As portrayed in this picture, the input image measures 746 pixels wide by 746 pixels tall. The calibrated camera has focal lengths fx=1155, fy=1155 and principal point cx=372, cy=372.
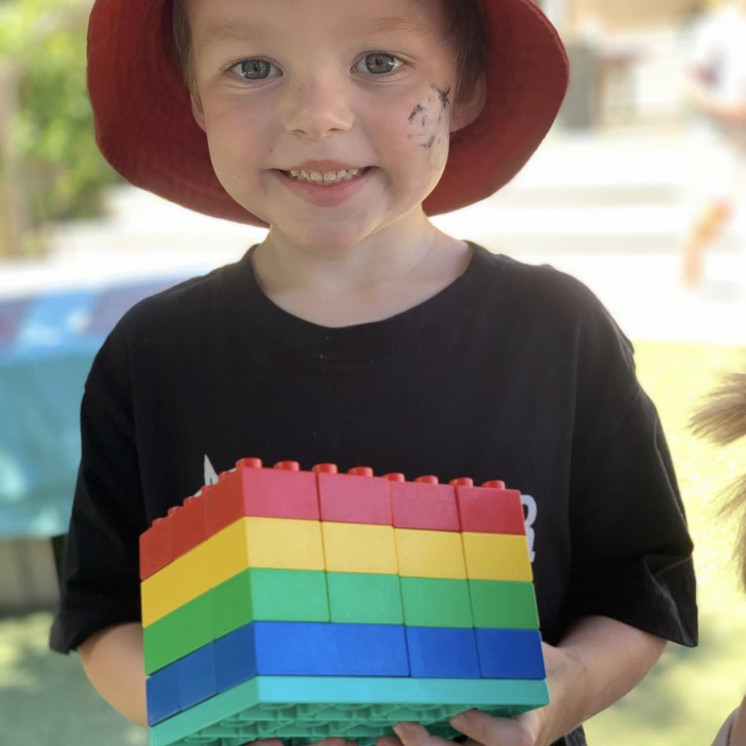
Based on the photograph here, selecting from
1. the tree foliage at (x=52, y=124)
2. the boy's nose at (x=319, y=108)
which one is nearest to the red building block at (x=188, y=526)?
the boy's nose at (x=319, y=108)

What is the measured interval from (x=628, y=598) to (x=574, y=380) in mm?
218

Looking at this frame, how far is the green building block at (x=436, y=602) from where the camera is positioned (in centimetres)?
83

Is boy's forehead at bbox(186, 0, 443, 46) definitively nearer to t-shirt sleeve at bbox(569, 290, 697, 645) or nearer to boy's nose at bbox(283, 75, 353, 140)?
boy's nose at bbox(283, 75, 353, 140)

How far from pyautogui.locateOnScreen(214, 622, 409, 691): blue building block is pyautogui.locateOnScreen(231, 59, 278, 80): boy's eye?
49 cm

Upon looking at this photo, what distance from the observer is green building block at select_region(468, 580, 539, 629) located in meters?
0.86

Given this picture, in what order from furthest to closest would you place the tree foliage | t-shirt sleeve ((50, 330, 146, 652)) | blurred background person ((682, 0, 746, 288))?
the tree foliage → blurred background person ((682, 0, 746, 288)) → t-shirt sleeve ((50, 330, 146, 652))

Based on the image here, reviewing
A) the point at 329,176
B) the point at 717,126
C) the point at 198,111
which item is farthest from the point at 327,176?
the point at 717,126

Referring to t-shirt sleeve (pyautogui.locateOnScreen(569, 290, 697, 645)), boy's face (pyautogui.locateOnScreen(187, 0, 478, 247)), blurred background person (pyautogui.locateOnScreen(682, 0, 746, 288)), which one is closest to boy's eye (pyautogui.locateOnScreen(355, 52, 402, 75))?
boy's face (pyautogui.locateOnScreen(187, 0, 478, 247))

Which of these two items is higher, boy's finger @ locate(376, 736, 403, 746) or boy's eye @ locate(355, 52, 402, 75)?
boy's eye @ locate(355, 52, 402, 75)

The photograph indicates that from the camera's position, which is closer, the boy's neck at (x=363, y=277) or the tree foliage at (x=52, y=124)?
the boy's neck at (x=363, y=277)

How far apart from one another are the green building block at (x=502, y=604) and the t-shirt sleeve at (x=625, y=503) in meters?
0.27

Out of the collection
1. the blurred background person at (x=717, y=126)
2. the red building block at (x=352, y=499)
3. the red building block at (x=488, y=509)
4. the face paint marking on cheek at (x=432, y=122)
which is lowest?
the red building block at (x=488, y=509)

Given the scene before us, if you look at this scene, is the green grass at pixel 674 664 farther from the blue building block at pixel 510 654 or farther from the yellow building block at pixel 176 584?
the yellow building block at pixel 176 584

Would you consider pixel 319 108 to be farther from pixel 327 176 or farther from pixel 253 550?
pixel 253 550
